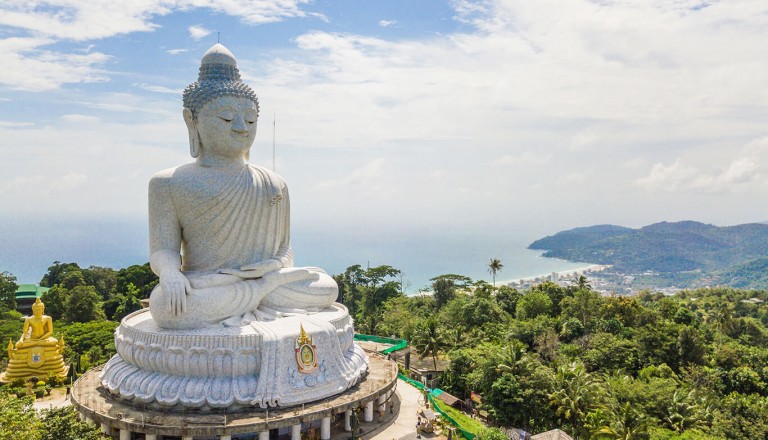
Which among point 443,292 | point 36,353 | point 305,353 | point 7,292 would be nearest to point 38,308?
point 36,353

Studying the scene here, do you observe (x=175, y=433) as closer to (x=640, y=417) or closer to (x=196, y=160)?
(x=196, y=160)

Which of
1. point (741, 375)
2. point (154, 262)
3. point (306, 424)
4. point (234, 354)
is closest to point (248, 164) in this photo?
point (154, 262)

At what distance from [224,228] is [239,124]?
316cm

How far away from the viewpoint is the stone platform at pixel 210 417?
534 inches

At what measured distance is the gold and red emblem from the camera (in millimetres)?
15209

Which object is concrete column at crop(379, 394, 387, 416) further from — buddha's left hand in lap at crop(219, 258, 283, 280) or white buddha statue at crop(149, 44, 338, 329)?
buddha's left hand in lap at crop(219, 258, 283, 280)

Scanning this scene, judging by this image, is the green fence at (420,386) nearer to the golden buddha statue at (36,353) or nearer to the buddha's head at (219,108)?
the buddha's head at (219,108)

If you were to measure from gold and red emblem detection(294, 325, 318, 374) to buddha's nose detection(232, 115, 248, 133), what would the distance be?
624 centimetres

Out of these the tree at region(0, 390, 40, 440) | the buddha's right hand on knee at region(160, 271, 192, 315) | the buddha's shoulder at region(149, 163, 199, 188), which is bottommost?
the tree at region(0, 390, 40, 440)

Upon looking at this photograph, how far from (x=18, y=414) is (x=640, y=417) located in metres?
16.6

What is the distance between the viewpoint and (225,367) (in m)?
14.7

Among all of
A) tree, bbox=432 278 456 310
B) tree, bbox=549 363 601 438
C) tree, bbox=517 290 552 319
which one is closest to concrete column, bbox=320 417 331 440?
tree, bbox=549 363 601 438

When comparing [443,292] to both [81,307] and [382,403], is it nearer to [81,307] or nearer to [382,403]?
[81,307]

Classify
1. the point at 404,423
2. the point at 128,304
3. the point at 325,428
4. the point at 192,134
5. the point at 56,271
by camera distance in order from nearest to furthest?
the point at 325,428, the point at 404,423, the point at 192,134, the point at 128,304, the point at 56,271
